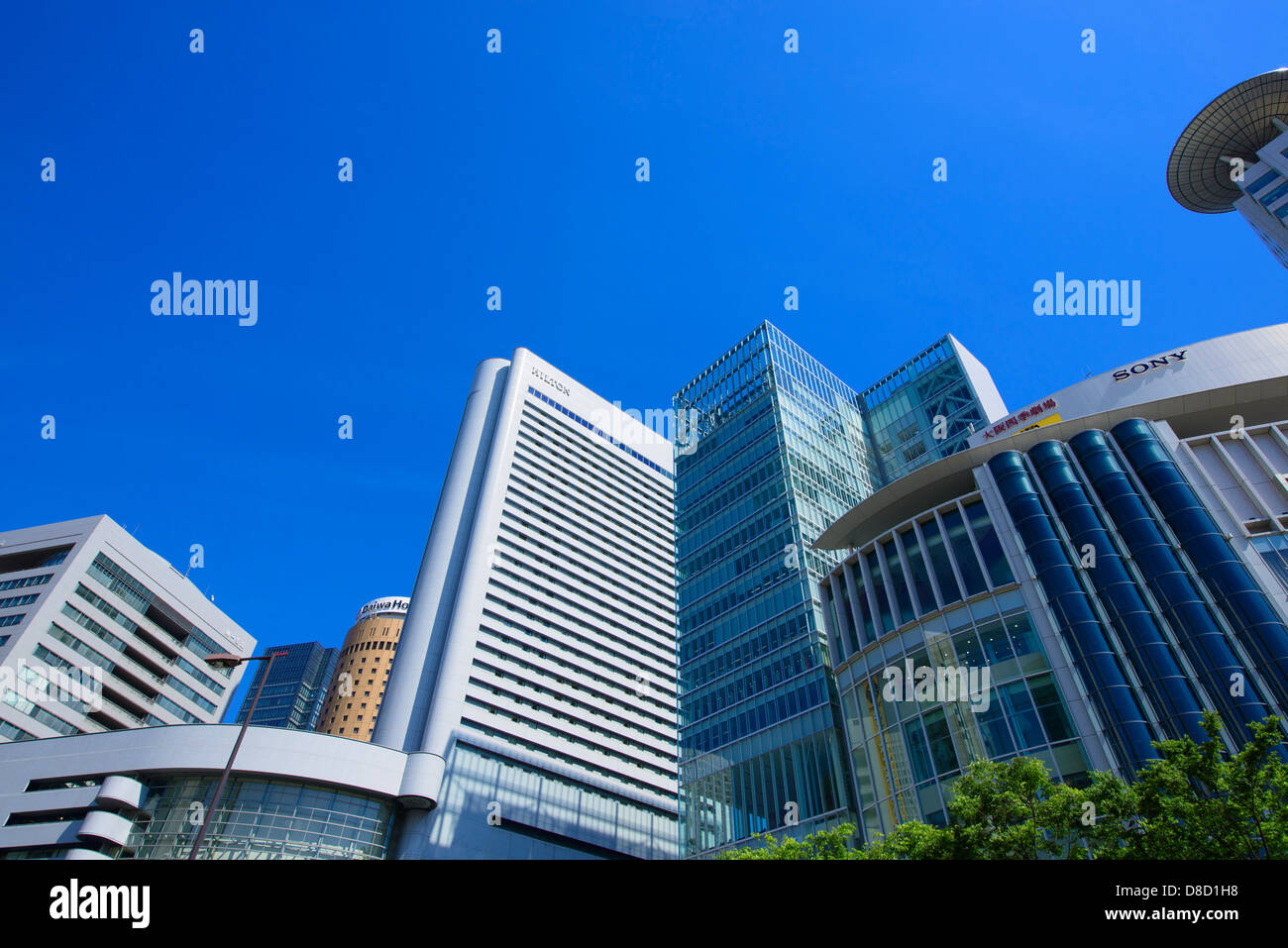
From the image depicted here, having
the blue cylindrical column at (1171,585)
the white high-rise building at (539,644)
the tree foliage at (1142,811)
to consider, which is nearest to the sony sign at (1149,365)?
the blue cylindrical column at (1171,585)

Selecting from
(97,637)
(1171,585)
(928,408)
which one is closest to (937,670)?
(1171,585)

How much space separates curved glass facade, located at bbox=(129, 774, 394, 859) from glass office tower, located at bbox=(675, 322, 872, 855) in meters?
24.0

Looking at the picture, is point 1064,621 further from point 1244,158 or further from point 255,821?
point 1244,158

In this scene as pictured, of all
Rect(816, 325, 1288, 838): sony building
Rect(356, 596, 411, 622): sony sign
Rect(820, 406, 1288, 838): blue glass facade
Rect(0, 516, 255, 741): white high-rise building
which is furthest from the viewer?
Rect(356, 596, 411, 622): sony sign

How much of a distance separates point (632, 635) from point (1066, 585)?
61030 millimetres

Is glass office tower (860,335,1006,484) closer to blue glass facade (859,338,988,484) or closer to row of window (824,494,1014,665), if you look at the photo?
blue glass facade (859,338,988,484)

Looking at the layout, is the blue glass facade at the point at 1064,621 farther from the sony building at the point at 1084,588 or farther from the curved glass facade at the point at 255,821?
the curved glass facade at the point at 255,821

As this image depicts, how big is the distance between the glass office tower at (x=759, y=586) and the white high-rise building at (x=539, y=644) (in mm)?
20108

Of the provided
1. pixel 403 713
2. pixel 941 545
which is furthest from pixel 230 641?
pixel 941 545

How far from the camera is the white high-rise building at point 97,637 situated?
65938 millimetres

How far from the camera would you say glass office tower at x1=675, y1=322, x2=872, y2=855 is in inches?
1874

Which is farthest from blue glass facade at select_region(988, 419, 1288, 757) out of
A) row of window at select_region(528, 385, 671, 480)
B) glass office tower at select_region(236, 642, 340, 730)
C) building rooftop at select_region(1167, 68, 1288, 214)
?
glass office tower at select_region(236, 642, 340, 730)

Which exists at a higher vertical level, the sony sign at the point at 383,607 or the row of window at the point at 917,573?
the sony sign at the point at 383,607
